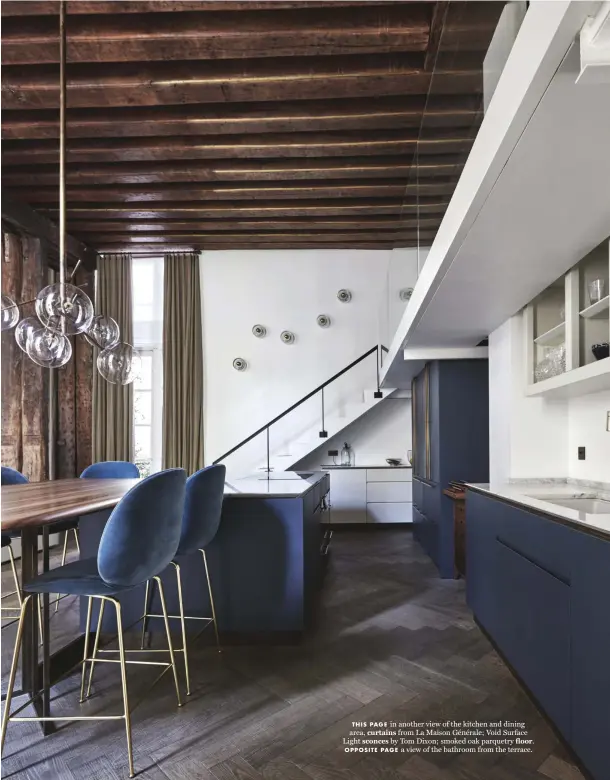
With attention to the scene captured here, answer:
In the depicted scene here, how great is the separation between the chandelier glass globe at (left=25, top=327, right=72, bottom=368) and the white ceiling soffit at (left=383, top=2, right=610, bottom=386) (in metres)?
2.12

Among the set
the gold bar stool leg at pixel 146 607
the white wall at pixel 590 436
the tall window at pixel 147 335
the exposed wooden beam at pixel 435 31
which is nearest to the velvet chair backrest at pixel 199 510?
the gold bar stool leg at pixel 146 607

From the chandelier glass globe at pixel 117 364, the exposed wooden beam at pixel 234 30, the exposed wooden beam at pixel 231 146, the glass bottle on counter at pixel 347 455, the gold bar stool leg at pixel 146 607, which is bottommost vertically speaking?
the gold bar stool leg at pixel 146 607

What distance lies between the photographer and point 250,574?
3.05 metres

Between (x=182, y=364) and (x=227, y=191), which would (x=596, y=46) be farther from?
(x=182, y=364)

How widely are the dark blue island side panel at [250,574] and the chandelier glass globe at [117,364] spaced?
3.34 feet

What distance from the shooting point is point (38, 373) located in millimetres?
5871

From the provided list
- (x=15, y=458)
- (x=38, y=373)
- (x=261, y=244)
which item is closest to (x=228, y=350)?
(x=261, y=244)

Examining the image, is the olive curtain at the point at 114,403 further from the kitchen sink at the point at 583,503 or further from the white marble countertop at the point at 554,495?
the kitchen sink at the point at 583,503

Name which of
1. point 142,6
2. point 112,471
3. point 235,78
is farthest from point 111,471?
point 142,6

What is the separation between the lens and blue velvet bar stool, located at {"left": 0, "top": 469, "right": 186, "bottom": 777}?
1.94 metres

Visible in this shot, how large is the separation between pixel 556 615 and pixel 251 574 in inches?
64.1

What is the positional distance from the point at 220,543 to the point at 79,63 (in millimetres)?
3323

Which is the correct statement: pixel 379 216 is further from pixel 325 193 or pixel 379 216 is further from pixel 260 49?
pixel 260 49

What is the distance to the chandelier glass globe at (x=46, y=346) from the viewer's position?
298 centimetres
